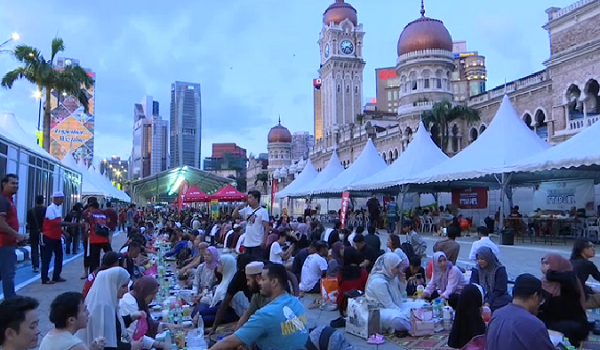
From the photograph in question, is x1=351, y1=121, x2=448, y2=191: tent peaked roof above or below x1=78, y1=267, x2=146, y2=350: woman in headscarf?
above

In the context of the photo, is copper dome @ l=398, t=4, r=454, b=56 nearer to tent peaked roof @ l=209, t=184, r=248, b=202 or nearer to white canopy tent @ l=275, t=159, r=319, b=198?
white canopy tent @ l=275, t=159, r=319, b=198

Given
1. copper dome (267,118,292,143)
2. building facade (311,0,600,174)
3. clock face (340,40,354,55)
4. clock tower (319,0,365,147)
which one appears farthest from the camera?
Answer: copper dome (267,118,292,143)

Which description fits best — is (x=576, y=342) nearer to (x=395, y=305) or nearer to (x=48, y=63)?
(x=395, y=305)

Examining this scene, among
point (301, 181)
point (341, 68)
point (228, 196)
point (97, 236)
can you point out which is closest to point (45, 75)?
point (228, 196)

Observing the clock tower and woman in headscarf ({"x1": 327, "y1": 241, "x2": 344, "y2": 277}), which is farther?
the clock tower

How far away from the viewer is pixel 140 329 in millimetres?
4742

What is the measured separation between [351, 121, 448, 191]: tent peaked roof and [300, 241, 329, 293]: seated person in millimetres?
11634

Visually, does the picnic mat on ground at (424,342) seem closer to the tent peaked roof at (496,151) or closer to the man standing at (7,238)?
the man standing at (7,238)

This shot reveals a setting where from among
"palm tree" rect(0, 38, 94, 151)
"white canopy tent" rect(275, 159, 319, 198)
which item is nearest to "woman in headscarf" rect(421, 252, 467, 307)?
"palm tree" rect(0, 38, 94, 151)

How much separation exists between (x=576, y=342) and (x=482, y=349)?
121 centimetres

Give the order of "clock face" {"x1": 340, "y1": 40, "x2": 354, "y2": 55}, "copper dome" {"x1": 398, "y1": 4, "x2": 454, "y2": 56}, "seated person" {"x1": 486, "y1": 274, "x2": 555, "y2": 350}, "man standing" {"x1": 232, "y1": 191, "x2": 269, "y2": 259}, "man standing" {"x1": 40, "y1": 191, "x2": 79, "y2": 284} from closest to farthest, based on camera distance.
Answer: "seated person" {"x1": 486, "y1": 274, "x2": 555, "y2": 350} < "man standing" {"x1": 232, "y1": 191, "x2": 269, "y2": 259} < "man standing" {"x1": 40, "y1": 191, "x2": 79, "y2": 284} < "copper dome" {"x1": 398, "y1": 4, "x2": 454, "y2": 56} < "clock face" {"x1": 340, "y1": 40, "x2": 354, "y2": 55}

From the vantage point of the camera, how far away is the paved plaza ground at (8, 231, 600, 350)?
642cm

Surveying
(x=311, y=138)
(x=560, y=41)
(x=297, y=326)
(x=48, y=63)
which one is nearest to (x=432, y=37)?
(x=560, y=41)

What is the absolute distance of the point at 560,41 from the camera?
22922 mm
